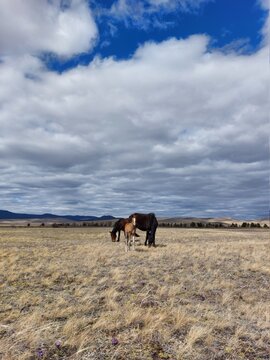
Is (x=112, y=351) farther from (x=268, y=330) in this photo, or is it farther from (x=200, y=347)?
(x=268, y=330)

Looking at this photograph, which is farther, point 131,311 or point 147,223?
point 147,223

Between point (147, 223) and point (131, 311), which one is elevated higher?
point (147, 223)

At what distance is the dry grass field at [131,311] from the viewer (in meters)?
7.68

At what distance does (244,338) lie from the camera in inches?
349

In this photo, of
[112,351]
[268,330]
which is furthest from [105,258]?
[112,351]

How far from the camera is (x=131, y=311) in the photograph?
394 inches

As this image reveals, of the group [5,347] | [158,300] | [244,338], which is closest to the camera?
[5,347]

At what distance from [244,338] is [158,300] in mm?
3723

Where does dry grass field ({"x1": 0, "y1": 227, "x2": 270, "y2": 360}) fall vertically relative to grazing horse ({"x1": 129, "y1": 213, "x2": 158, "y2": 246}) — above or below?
below

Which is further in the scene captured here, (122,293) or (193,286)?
(193,286)

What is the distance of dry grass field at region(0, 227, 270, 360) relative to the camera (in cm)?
768

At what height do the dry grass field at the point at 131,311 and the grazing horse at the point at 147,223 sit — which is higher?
the grazing horse at the point at 147,223

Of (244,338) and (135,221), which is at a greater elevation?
(135,221)

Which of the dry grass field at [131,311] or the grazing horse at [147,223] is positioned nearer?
the dry grass field at [131,311]
